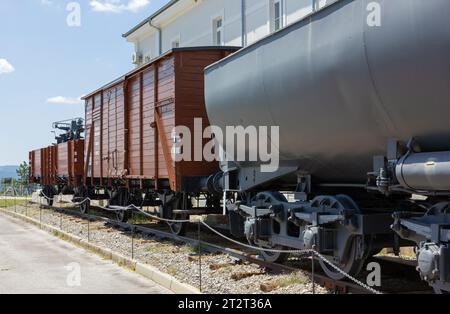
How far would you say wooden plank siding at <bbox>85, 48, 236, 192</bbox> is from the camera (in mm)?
10922

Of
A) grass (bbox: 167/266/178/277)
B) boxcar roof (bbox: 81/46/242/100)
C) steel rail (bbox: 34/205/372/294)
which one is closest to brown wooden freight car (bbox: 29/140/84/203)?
boxcar roof (bbox: 81/46/242/100)

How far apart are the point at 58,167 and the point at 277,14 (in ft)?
37.8

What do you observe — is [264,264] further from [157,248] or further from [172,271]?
[157,248]

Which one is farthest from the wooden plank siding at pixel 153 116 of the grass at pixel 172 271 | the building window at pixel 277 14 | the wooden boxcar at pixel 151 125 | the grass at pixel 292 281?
the building window at pixel 277 14

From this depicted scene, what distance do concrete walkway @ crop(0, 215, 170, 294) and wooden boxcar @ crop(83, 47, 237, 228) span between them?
230 centimetres

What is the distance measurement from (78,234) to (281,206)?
778cm

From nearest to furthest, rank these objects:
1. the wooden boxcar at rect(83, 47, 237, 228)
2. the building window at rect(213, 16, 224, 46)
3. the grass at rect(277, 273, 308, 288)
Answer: the grass at rect(277, 273, 308, 288)
the wooden boxcar at rect(83, 47, 237, 228)
the building window at rect(213, 16, 224, 46)

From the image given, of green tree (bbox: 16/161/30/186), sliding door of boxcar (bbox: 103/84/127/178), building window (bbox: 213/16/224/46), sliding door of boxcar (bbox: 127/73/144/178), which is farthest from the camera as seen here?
green tree (bbox: 16/161/30/186)

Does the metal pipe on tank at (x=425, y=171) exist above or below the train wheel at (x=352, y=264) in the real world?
above

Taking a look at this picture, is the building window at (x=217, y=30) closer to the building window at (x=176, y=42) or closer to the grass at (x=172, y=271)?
the building window at (x=176, y=42)

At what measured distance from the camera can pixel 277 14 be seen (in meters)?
16.8

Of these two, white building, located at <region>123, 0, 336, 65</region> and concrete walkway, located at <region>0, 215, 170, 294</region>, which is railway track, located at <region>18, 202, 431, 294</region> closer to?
concrete walkway, located at <region>0, 215, 170, 294</region>

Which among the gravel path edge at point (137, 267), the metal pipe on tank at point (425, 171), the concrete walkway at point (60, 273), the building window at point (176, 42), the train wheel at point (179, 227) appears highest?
the building window at point (176, 42)

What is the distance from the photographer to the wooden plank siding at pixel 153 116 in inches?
430
